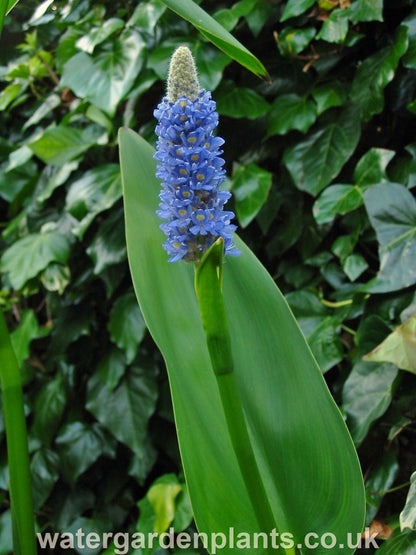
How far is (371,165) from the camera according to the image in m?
1.11

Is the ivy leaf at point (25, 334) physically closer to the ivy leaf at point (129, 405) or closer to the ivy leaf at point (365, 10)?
the ivy leaf at point (129, 405)

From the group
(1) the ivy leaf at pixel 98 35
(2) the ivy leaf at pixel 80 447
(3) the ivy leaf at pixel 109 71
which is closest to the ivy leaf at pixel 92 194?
(3) the ivy leaf at pixel 109 71

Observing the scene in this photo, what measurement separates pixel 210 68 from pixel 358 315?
617 millimetres

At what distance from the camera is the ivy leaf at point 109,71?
4.00 feet

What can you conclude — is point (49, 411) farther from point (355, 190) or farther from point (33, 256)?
point (355, 190)

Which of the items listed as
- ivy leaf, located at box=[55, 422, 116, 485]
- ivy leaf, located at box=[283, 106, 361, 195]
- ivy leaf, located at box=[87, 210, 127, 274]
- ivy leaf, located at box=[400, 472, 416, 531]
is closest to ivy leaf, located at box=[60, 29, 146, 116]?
ivy leaf, located at box=[87, 210, 127, 274]

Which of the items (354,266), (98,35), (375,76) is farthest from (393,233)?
(98,35)

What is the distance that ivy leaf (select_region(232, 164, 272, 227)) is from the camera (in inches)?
46.5

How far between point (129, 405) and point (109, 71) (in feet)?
2.48

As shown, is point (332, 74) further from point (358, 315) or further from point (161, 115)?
point (161, 115)

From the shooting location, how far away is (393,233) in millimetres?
981

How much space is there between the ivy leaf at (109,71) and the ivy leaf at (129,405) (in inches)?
24.0

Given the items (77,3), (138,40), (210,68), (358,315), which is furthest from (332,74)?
(77,3)

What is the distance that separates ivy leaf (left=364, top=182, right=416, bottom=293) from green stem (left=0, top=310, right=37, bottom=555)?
23.8 inches
